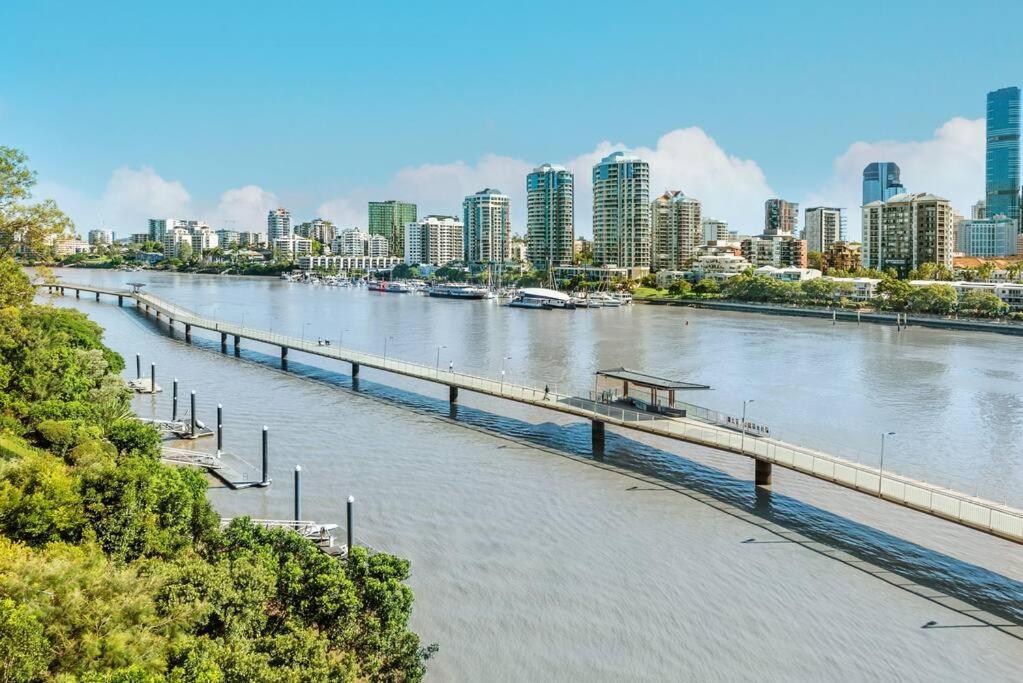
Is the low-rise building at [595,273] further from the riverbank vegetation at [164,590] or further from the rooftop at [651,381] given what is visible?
the riverbank vegetation at [164,590]

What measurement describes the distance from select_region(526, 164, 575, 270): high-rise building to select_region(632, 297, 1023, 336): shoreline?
2299 inches

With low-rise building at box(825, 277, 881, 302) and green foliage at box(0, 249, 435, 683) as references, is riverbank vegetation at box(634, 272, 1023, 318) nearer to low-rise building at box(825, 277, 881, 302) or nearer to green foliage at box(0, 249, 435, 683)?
low-rise building at box(825, 277, 881, 302)

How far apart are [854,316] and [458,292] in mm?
72936

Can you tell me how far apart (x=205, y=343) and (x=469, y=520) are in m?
49.7

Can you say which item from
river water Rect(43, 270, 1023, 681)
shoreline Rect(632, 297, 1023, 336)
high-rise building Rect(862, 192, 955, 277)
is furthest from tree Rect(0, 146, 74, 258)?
high-rise building Rect(862, 192, 955, 277)

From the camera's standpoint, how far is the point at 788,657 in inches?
691

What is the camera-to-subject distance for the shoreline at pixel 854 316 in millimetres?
91812

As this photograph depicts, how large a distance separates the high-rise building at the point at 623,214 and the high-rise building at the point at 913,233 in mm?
46761

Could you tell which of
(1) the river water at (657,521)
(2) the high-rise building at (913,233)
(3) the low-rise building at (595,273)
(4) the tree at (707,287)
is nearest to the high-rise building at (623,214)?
(3) the low-rise building at (595,273)

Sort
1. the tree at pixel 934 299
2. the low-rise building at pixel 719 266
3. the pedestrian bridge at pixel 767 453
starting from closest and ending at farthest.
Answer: the pedestrian bridge at pixel 767 453 → the tree at pixel 934 299 → the low-rise building at pixel 719 266

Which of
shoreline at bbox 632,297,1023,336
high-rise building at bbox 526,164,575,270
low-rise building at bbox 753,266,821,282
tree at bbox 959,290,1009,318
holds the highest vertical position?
high-rise building at bbox 526,164,575,270

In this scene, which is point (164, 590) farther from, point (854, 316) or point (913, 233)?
point (913, 233)

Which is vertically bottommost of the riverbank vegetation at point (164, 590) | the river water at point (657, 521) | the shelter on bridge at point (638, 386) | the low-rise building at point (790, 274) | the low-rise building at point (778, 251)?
the river water at point (657, 521)

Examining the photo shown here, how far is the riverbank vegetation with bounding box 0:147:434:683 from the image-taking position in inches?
444
